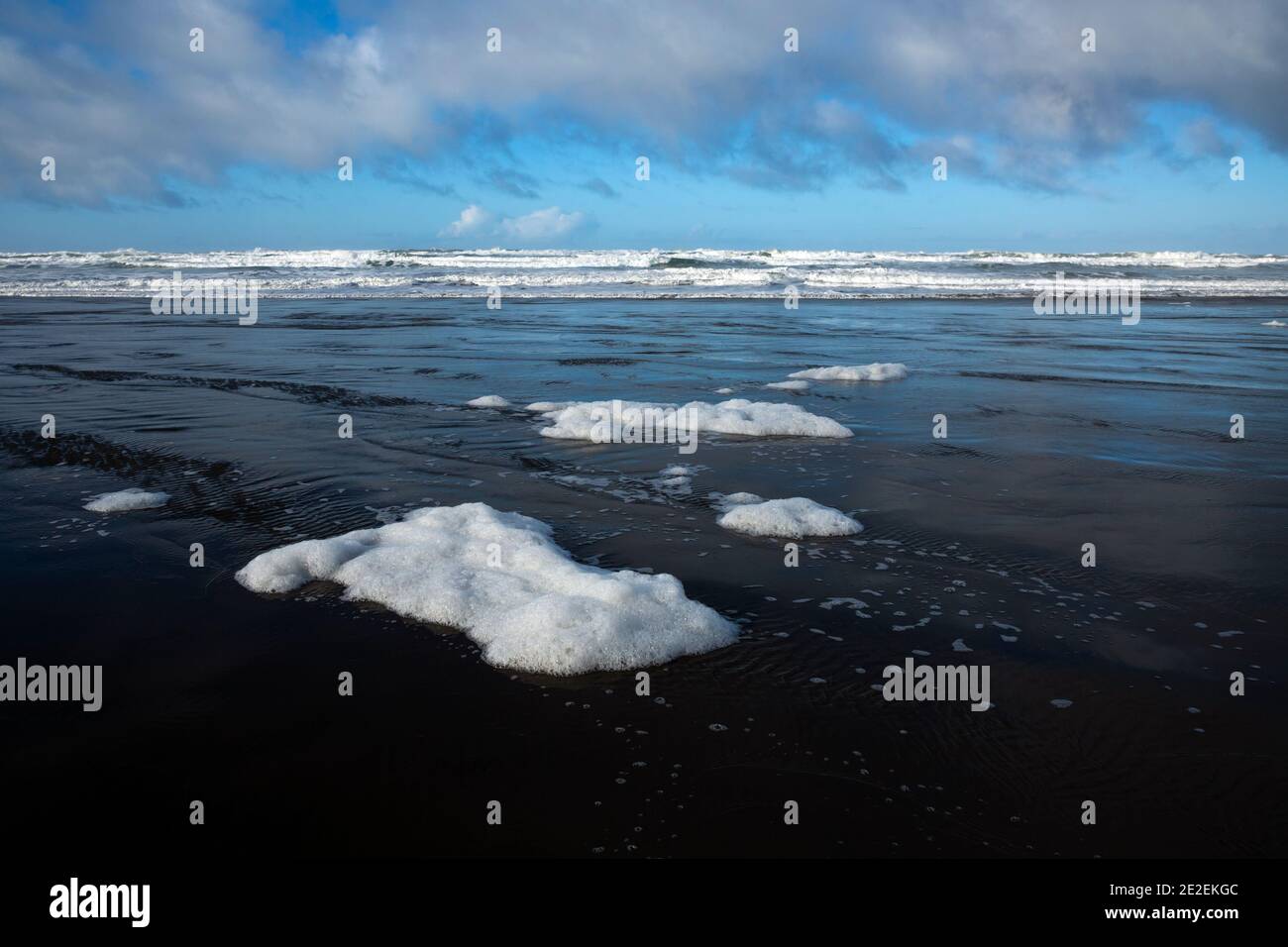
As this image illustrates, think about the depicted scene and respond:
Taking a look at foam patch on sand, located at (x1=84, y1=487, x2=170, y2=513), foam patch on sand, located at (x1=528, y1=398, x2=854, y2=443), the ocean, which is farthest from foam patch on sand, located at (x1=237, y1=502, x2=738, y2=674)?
foam patch on sand, located at (x1=528, y1=398, x2=854, y2=443)

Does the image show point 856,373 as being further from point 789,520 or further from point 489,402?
point 789,520

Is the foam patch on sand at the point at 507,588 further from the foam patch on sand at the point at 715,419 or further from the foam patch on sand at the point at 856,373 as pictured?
the foam patch on sand at the point at 856,373

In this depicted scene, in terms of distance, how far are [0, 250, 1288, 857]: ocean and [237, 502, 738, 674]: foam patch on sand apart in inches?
2.8

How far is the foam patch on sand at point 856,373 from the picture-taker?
12.4m

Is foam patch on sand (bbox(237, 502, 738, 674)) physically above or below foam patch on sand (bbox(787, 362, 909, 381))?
below

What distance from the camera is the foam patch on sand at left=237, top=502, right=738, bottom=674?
4.20 meters

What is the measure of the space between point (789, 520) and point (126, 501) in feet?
16.3

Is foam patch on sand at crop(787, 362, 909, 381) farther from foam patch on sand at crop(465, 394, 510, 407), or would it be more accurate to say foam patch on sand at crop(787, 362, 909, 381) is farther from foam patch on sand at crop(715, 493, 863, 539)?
foam patch on sand at crop(715, 493, 863, 539)

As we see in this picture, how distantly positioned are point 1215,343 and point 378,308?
2126 cm

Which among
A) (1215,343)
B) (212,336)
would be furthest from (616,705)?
(1215,343)

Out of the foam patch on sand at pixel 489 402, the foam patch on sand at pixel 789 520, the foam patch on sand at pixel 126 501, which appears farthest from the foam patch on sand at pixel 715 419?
the foam patch on sand at pixel 126 501

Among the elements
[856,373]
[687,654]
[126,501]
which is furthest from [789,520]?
[856,373]

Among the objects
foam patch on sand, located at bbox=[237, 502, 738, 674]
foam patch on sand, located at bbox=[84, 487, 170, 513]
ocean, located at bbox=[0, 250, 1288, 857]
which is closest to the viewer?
ocean, located at bbox=[0, 250, 1288, 857]
